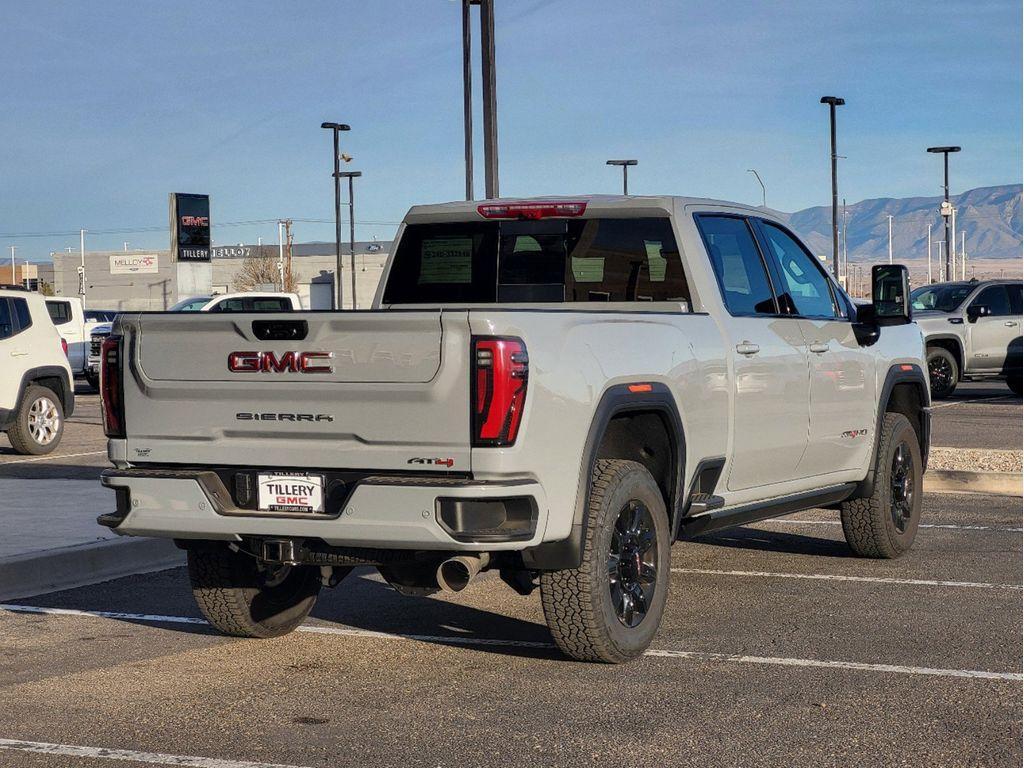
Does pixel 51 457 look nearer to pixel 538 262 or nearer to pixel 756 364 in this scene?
pixel 538 262

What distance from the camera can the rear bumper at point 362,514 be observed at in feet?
19.0

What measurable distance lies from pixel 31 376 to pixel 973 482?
34.0 ft

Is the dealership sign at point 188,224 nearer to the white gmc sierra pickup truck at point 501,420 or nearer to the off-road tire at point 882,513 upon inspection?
the off-road tire at point 882,513

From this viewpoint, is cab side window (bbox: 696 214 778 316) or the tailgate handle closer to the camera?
the tailgate handle

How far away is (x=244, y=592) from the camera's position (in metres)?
7.15

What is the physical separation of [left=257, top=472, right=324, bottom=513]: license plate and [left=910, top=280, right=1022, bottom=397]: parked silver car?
20.3 m

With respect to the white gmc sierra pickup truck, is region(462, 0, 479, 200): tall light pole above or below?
A: above

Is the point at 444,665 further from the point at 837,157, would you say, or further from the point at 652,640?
the point at 837,157

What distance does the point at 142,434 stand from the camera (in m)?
6.48

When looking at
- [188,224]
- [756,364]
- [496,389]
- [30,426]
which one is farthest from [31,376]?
[188,224]

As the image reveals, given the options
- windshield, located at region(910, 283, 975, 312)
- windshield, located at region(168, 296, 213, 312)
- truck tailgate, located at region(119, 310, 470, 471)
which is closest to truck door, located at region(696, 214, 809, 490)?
truck tailgate, located at region(119, 310, 470, 471)

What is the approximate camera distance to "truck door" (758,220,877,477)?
8430 millimetres

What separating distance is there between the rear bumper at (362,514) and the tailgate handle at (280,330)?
0.64m

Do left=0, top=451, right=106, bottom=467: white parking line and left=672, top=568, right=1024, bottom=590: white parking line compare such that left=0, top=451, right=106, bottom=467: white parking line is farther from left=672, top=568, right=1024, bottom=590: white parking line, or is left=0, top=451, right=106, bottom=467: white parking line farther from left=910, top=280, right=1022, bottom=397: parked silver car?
left=910, top=280, right=1022, bottom=397: parked silver car
